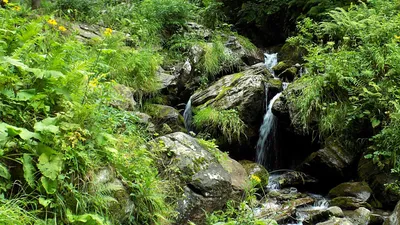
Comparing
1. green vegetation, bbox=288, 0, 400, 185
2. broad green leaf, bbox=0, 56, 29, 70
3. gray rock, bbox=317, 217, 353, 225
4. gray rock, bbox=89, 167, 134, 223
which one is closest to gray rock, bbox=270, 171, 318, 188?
green vegetation, bbox=288, 0, 400, 185

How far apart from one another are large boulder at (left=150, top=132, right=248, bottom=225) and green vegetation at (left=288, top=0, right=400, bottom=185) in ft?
8.10

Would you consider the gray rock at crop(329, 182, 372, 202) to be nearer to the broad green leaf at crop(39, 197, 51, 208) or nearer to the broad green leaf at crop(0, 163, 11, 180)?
the broad green leaf at crop(39, 197, 51, 208)

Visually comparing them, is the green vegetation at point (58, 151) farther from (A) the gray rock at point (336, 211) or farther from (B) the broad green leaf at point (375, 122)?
(B) the broad green leaf at point (375, 122)

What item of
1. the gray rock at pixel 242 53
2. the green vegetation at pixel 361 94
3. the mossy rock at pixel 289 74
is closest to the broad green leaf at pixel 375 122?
the green vegetation at pixel 361 94

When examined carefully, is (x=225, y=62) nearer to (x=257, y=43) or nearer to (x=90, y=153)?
(x=257, y=43)

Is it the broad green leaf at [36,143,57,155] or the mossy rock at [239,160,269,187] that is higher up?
the broad green leaf at [36,143,57,155]

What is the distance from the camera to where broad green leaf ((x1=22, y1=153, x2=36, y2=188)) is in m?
2.78

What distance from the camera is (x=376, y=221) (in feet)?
16.9

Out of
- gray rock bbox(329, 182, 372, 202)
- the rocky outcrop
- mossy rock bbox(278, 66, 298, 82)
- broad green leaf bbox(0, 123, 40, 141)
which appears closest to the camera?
broad green leaf bbox(0, 123, 40, 141)

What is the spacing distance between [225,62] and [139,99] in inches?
120

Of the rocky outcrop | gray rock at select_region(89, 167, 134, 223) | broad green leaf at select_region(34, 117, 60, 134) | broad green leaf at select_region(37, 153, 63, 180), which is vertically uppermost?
broad green leaf at select_region(34, 117, 60, 134)

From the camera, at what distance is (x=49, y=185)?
2.79 metres

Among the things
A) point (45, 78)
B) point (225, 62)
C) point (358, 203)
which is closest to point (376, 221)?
point (358, 203)

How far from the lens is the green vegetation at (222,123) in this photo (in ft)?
24.3
